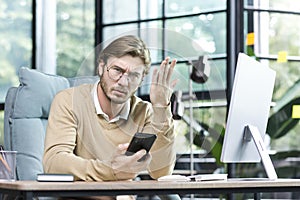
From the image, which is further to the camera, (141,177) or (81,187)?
(141,177)

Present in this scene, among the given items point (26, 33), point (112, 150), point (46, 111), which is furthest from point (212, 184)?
point (26, 33)

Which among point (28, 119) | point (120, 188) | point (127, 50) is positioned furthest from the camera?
point (28, 119)

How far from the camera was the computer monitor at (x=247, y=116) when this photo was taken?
2318mm

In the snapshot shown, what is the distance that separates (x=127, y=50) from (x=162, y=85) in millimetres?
162

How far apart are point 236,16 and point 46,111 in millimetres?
2035

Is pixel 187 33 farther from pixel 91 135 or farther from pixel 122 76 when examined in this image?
pixel 122 76

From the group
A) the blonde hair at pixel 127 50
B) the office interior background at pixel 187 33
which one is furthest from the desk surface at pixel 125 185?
the office interior background at pixel 187 33

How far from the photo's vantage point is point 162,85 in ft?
6.97

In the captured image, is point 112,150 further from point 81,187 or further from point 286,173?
point 286,173

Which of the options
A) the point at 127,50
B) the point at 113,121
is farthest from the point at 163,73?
the point at 113,121

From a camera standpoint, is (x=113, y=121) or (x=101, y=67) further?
(x=113, y=121)

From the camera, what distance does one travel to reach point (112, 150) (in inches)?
87.8

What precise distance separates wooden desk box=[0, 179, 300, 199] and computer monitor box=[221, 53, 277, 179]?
24 cm

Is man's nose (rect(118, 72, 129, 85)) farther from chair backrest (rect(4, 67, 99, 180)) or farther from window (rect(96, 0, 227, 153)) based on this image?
chair backrest (rect(4, 67, 99, 180))
